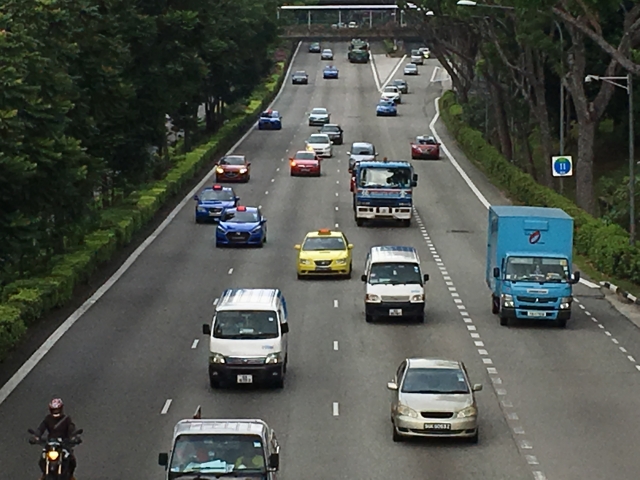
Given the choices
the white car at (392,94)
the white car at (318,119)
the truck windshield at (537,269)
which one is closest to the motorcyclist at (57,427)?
the truck windshield at (537,269)

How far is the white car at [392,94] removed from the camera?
425 ft

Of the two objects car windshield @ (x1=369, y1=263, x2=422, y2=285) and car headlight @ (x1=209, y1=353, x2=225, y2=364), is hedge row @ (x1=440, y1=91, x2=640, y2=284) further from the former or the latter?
car headlight @ (x1=209, y1=353, x2=225, y2=364)

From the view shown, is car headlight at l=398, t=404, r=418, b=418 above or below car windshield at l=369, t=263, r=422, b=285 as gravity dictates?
above

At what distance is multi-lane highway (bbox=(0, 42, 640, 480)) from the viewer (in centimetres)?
2520

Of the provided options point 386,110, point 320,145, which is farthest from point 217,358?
point 386,110

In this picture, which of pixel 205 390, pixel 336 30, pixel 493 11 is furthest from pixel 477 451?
pixel 336 30

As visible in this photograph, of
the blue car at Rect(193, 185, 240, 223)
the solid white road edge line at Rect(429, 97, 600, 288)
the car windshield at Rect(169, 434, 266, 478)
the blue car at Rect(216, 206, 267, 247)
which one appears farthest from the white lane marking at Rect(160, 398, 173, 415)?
the blue car at Rect(193, 185, 240, 223)

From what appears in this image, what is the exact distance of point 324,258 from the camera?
153 feet

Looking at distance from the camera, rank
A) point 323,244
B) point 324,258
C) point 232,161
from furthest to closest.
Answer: point 232,161 < point 323,244 < point 324,258

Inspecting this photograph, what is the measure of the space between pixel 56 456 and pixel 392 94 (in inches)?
4385

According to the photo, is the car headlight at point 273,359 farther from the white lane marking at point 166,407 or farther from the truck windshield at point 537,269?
the truck windshield at point 537,269

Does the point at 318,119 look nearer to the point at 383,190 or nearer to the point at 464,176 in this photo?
the point at 464,176

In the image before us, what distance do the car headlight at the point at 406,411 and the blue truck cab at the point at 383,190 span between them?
33.3m

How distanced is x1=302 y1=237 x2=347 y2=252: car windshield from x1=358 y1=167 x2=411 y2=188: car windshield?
11.3 m
